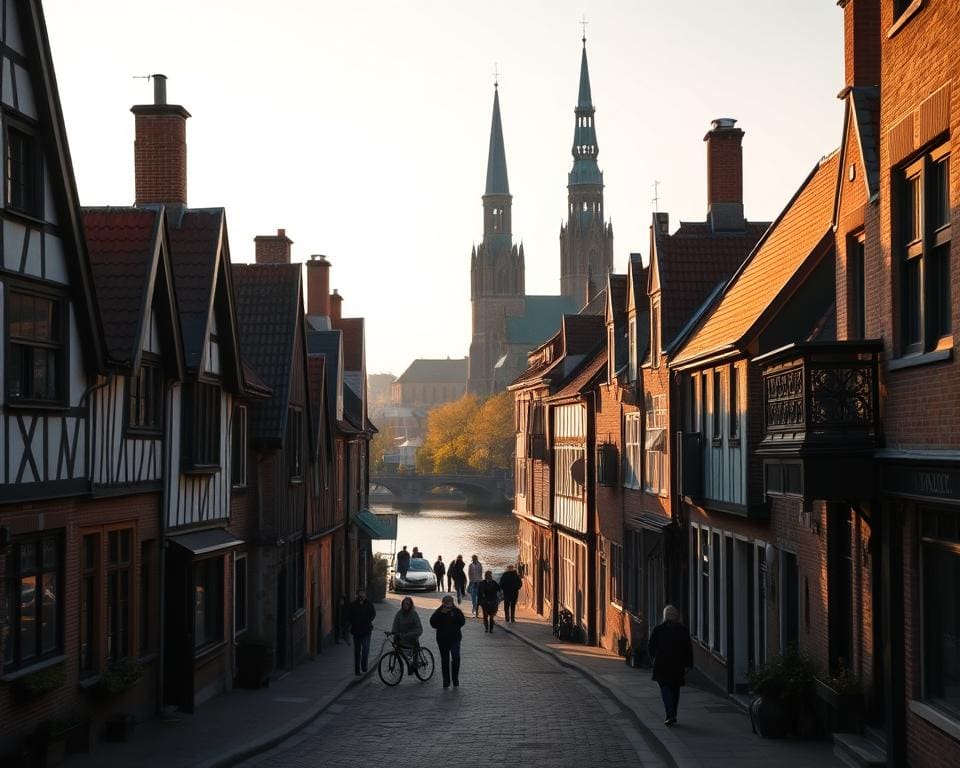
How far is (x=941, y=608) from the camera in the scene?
11.9m

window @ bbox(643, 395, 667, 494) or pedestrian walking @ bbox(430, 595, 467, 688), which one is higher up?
window @ bbox(643, 395, 667, 494)

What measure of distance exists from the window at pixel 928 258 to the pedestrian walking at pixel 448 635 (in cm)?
1195

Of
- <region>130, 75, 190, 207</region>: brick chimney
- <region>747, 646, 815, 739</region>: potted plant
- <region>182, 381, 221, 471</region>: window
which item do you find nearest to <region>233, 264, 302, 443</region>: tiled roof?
<region>130, 75, 190, 207</region>: brick chimney

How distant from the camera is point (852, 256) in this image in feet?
50.9

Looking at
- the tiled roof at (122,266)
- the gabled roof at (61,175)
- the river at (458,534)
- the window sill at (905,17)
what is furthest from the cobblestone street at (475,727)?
the river at (458,534)

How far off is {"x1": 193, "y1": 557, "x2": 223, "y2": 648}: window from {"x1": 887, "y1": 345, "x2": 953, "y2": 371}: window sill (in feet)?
38.7

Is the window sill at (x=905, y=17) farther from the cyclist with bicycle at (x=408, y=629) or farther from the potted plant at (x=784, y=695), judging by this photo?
the cyclist with bicycle at (x=408, y=629)

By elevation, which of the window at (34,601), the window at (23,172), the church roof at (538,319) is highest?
the church roof at (538,319)

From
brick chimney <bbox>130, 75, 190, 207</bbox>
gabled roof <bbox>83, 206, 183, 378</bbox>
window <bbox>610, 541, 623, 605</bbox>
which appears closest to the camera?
gabled roof <bbox>83, 206, 183, 378</bbox>

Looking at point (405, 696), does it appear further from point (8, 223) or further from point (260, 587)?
point (8, 223)

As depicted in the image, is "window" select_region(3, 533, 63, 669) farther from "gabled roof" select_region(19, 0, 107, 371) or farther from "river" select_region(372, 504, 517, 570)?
"river" select_region(372, 504, 517, 570)

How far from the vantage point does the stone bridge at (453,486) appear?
124375 mm

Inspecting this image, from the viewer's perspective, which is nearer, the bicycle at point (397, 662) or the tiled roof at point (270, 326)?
the bicycle at point (397, 662)

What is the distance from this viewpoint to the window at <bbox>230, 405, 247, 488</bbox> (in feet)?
76.1
